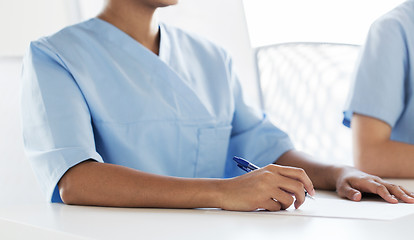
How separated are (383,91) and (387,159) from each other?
160mm

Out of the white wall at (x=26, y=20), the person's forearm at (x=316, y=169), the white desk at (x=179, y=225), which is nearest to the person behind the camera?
the white desk at (x=179, y=225)

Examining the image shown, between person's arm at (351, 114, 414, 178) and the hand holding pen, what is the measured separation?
0.39m

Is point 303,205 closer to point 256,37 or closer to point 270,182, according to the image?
point 270,182

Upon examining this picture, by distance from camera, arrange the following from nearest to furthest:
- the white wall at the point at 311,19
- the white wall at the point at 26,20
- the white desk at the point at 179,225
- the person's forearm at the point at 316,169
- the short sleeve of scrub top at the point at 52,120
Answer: the white desk at the point at 179,225 < the short sleeve of scrub top at the point at 52,120 < the person's forearm at the point at 316,169 < the white wall at the point at 26,20 < the white wall at the point at 311,19

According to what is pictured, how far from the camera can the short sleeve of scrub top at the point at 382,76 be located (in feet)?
3.78

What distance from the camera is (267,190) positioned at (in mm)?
736

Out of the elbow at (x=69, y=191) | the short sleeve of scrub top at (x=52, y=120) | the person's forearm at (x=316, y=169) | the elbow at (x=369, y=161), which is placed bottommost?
the elbow at (x=369, y=161)

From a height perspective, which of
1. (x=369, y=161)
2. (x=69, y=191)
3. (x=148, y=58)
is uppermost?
(x=148, y=58)

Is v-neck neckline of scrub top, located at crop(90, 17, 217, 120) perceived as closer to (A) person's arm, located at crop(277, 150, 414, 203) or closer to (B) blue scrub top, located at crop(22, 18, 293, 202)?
(B) blue scrub top, located at crop(22, 18, 293, 202)

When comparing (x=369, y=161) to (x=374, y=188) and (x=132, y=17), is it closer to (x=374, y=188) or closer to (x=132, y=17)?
(x=374, y=188)

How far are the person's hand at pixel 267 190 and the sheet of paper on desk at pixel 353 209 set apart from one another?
2cm

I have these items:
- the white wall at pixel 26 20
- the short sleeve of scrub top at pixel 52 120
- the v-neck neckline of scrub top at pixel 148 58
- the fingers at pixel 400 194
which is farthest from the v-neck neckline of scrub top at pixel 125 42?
the fingers at pixel 400 194

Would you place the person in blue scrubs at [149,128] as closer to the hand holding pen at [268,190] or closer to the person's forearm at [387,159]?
the hand holding pen at [268,190]

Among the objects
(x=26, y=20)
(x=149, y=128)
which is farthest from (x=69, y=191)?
(x=26, y=20)
